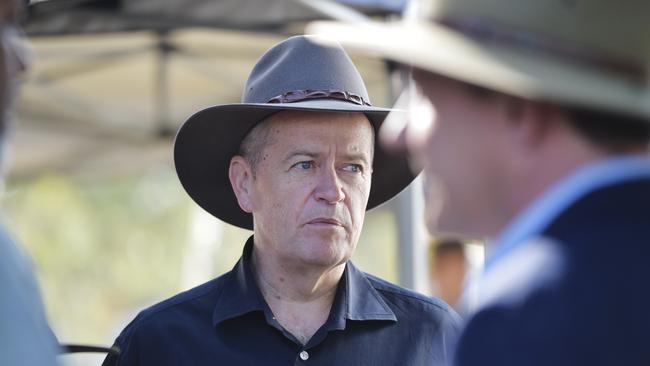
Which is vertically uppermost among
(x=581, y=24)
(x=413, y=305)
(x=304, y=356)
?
(x=581, y=24)

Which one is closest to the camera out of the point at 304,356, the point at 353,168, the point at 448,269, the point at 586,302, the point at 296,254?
the point at 586,302

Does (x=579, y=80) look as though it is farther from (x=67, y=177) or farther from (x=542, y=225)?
(x=67, y=177)

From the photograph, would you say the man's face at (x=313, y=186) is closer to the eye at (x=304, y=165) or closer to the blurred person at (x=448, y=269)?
the eye at (x=304, y=165)

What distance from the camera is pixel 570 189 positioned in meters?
1.34

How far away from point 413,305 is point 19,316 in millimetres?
1810

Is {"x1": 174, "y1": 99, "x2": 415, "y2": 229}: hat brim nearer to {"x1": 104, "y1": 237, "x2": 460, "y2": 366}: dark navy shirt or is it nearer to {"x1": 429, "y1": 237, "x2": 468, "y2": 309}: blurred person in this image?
{"x1": 104, "y1": 237, "x2": 460, "y2": 366}: dark navy shirt

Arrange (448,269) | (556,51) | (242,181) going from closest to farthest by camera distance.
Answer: (556,51)
(242,181)
(448,269)

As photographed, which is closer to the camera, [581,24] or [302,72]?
[581,24]

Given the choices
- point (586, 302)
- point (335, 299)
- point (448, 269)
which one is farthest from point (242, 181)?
point (448, 269)

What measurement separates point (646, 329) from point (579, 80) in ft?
1.00

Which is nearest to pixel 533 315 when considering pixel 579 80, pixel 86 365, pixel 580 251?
pixel 580 251

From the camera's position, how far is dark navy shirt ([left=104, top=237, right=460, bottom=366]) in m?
2.87

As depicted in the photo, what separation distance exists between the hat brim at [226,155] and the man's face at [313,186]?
0.07 meters

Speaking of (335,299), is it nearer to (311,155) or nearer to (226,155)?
(311,155)
